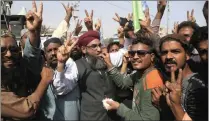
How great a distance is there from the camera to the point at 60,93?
3037 mm

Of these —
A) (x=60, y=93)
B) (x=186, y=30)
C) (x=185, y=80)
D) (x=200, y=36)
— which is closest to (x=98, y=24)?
(x=186, y=30)

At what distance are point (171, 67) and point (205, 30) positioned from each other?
1.61 feet

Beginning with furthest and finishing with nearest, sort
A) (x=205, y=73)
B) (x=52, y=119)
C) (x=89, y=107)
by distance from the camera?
(x=89, y=107)
(x=52, y=119)
(x=205, y=73)

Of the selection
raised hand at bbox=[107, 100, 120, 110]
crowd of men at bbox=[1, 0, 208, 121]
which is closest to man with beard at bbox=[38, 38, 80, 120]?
crowd of men at bbox=[1, 0, 208, 121]

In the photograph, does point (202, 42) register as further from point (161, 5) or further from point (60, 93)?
point (161, 5)

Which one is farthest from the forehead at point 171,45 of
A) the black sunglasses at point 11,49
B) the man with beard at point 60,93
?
the black sunglasses at point 11,49

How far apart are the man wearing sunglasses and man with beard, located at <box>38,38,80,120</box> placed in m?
0.55

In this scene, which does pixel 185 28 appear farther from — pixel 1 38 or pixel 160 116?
pixel 1 38

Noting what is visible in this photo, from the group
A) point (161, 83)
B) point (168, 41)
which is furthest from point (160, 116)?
point (168, 41)

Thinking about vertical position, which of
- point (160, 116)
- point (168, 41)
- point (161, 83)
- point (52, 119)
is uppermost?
point (168, 41)

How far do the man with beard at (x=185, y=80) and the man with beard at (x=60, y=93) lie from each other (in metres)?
0.95

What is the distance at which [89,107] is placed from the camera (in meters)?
3.26

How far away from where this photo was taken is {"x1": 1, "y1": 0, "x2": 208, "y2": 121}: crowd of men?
217 centimetres

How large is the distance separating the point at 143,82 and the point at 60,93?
37.3 inches
